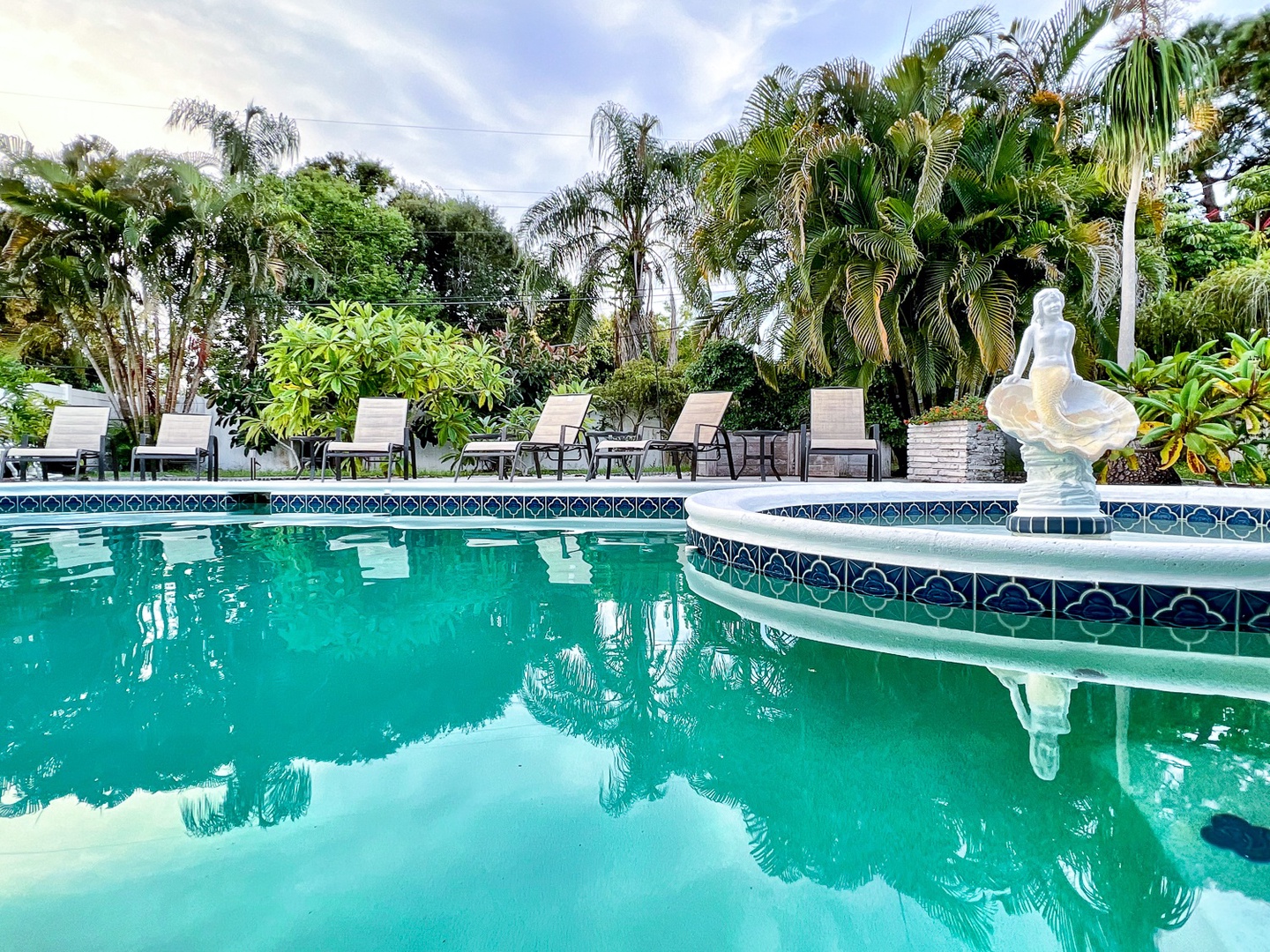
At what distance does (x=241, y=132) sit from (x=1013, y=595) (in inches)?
634

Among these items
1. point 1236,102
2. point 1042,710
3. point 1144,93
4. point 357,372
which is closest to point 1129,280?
point 1144,93

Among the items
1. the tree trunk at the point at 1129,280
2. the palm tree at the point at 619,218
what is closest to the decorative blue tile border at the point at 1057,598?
the tree trunk at the point at 1129,280

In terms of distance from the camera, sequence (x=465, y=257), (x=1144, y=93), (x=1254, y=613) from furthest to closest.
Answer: (x=465, y=257) < (x=1144, y=93) < (x=1254, y=613)

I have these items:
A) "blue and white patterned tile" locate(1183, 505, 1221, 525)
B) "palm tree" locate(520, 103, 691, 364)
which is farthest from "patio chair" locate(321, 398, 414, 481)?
"blue and white patterned tile" locate(1183, 505, 1221, 525)

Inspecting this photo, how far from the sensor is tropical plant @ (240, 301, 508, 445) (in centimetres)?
1027

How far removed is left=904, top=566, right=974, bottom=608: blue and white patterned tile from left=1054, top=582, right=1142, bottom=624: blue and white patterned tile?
1.11ft

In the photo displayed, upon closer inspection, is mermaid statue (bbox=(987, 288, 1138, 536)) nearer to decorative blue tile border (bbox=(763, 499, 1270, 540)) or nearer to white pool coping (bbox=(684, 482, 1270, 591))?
white pool coping (bbox=(684, 482, 1270, 591))

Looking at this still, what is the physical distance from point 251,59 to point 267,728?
16664 millimetres

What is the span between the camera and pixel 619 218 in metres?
13.6

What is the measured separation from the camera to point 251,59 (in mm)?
14219

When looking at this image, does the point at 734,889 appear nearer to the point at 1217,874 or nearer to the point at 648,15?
the point at 1217,874

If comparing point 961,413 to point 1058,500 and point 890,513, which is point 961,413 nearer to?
point 890,513

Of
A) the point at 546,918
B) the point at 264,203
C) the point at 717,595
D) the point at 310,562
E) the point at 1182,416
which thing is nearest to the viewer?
the point at 546,918

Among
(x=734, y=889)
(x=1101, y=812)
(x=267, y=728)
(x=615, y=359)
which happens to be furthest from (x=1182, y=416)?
(x=615, y=359)
